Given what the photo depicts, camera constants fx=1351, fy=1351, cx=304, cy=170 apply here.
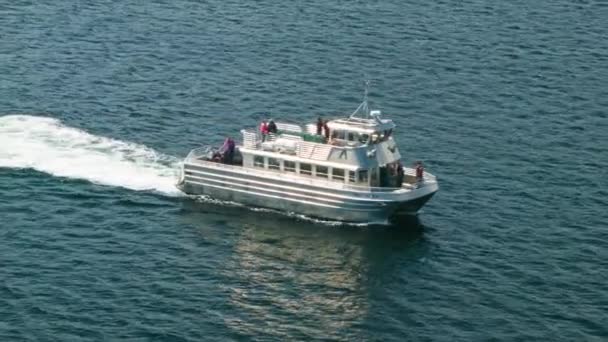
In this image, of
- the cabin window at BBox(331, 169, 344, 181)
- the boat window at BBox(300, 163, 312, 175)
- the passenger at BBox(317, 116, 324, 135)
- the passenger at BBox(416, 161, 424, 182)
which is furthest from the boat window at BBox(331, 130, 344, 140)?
the passenger at BBox(416, 161, 424, 182)

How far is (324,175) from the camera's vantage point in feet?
398

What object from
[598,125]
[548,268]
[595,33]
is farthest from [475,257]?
[595,33]

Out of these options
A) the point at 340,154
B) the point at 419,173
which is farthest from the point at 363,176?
the point at 419,173

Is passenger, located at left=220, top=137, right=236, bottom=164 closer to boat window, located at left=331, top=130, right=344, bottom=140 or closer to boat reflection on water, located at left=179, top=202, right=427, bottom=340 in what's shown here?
boat reflection on water, located at left=179, top=202, right=427, bottom=340

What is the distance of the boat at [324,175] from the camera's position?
118875 millimetres

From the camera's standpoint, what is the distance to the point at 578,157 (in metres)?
133

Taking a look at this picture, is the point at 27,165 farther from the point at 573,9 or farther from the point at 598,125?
the point at 573,9

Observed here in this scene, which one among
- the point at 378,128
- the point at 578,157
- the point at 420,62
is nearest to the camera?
the point at 378,128

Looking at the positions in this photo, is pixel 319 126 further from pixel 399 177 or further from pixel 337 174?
pixel 399 177

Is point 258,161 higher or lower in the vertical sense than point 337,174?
higher

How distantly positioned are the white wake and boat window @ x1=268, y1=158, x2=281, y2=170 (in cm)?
922

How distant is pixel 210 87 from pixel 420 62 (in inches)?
1023

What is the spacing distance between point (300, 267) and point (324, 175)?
1366cm

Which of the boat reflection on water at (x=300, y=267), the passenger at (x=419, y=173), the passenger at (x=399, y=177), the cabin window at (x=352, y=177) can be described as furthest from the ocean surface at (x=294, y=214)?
the cabin window at (x=352, y=177)
